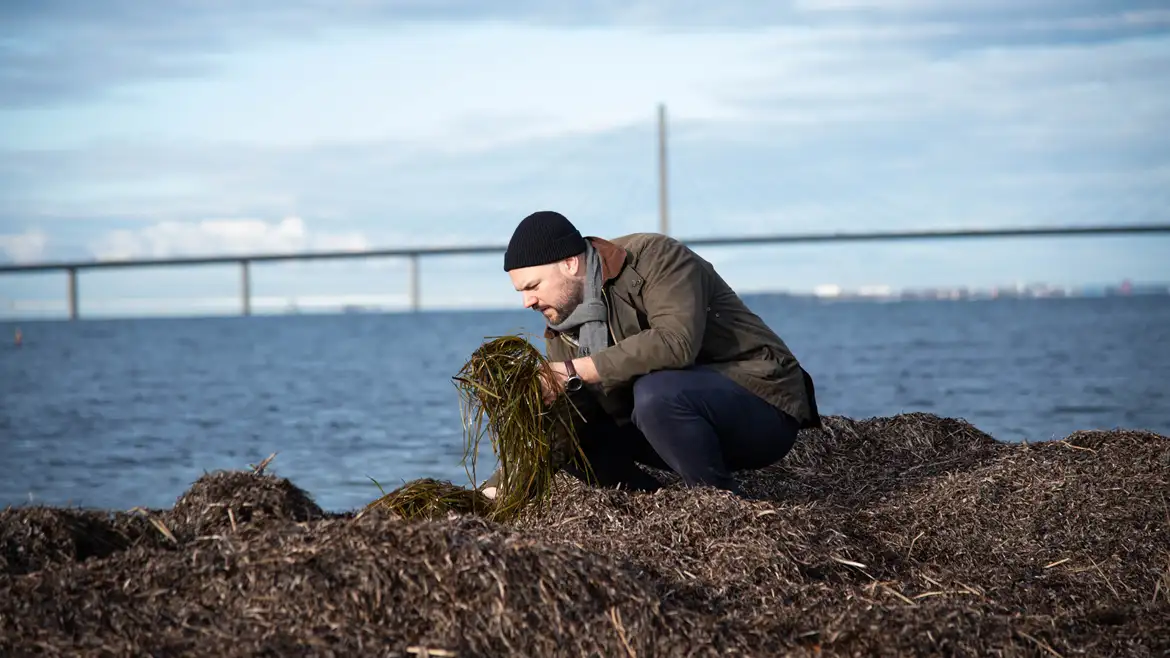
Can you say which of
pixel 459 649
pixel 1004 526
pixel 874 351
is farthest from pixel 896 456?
pixel 874 351

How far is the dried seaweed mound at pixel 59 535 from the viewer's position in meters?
2.37

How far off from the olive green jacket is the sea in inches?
15.5

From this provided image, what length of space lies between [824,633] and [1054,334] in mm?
37762

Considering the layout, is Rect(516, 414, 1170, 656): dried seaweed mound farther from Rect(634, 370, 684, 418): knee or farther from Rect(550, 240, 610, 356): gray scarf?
Rect(550, 240, 610, 356): gray scarf

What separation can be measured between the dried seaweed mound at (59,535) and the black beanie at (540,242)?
116 cm

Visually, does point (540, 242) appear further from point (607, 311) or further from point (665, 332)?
point (665, 332)

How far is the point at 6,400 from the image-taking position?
18172 mm

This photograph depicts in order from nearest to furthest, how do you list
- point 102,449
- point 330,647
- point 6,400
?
point 330,647 → point 102,449 → point 6,400

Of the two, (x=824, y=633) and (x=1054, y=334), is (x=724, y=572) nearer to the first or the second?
(x=824, y=633)

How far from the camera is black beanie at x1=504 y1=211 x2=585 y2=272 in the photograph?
314 cm

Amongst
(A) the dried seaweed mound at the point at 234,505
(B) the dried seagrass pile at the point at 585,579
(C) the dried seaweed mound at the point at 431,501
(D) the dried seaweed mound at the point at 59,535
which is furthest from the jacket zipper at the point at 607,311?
(D) the dried seaweed mound at the point at 59,535

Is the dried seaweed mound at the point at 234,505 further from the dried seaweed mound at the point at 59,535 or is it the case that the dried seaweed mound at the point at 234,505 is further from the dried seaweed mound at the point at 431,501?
the dried seaweed mound at the point at 431,501

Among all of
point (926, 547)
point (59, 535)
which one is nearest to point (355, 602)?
point (59, 535)

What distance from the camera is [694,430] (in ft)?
10.4
